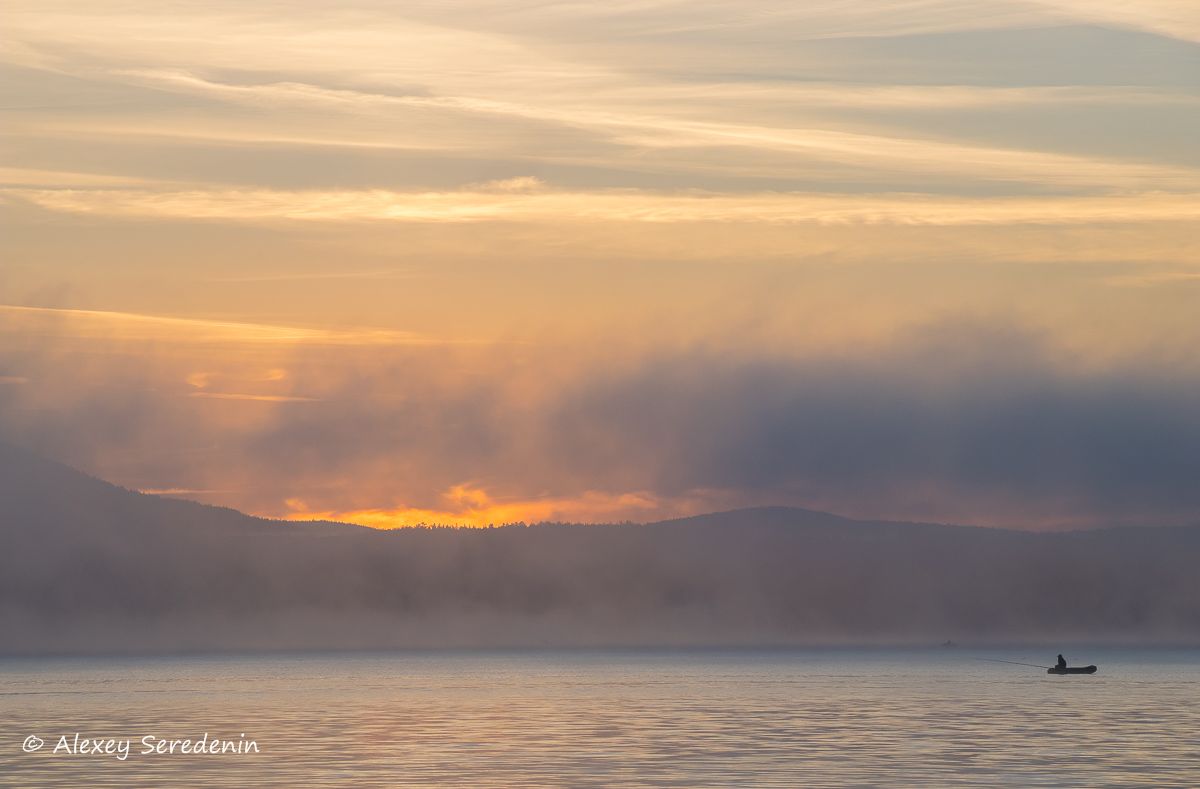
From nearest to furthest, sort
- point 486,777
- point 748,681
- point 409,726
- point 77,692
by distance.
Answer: point 486,777, point 409,726, point 77,692, point 748,681

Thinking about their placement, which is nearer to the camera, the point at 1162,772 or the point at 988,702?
the point at 1162,772

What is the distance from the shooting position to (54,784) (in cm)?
5947

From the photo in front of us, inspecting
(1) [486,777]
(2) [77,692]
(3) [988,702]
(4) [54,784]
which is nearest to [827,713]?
(3) [988,702]

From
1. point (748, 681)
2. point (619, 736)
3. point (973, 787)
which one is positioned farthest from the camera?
point (748, 681)

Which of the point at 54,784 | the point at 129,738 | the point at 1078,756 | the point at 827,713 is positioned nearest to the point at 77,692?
the point at 129,738

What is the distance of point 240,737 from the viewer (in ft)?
286

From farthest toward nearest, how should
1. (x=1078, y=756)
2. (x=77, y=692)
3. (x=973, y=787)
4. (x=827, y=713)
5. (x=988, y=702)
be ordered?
(x=77, y=692) → (x=988, y=702) → (x=827, y=713) → (x=1078, y=756) → (x=973, y=787)

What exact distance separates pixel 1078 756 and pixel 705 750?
18.9m

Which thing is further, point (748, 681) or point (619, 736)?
point (748, 681)

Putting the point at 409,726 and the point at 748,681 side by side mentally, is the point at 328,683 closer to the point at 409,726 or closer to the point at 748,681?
the point at 748,681

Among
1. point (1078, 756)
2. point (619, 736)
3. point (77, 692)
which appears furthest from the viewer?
point (77, 692)

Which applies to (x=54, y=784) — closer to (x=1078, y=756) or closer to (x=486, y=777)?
(x=486, y=777)

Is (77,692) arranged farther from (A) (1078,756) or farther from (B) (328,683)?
(A) (1078,756)

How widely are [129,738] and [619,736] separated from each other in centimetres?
3092
